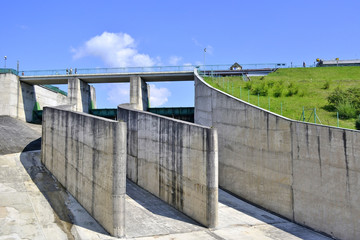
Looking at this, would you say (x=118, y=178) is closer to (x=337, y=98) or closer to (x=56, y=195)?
(x=56, y=195)

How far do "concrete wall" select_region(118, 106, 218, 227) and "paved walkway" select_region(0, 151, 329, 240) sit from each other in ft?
2.37

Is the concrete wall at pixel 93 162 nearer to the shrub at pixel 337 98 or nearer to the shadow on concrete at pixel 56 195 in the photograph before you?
the shadow on concrete at pixel 56 195

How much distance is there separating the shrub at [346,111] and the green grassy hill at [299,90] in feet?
1.29

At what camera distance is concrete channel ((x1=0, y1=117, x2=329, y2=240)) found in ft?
43.6

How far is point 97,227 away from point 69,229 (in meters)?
1.20

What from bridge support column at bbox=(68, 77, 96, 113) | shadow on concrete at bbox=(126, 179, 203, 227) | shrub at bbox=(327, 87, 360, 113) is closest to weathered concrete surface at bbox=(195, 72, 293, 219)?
shadow on concrete at bbox=(126, 179, 203, 227)

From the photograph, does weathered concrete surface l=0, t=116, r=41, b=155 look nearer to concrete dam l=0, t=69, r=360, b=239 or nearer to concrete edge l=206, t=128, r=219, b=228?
concrete dam l=0, t=69, r=360, b=239

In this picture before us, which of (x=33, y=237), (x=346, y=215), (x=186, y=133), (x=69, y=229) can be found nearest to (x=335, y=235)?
(x=346, y=215)

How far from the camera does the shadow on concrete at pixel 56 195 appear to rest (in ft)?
45.1

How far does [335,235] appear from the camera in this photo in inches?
565

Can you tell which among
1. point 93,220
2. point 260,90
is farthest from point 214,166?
point 260,90

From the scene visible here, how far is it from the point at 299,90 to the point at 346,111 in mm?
6674

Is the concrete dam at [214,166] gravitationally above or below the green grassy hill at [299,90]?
below

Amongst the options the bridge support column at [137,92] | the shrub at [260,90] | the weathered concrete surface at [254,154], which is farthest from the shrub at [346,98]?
the bridge support column at [137,92]
